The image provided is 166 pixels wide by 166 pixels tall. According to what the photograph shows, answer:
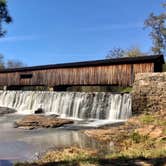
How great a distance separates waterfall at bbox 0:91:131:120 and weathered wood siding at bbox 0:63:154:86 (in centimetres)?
316

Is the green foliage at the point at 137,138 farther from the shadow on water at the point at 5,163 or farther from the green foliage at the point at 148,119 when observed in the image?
the shadow on water at the point at 5,163

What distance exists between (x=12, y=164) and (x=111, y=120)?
11498 mm

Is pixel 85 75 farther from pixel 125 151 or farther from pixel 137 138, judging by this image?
pixel 125 151

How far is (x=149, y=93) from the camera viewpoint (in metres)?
17.8

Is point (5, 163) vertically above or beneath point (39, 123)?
beneath

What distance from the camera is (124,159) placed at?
Answer: 706cm

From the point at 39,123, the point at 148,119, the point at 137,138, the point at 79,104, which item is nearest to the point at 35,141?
the point at 137,138

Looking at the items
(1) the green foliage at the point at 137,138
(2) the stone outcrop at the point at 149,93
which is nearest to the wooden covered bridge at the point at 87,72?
(2) the stone outcrop at the point at 149,93

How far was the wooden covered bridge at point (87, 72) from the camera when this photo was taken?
2334 cm

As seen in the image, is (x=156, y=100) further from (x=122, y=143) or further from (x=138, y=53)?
(x=138, y=53)

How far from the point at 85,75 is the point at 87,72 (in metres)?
0.33

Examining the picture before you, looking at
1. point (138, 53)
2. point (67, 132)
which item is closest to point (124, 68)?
point (67, 132)

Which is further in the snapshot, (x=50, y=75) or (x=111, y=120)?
(x=50, y=75)

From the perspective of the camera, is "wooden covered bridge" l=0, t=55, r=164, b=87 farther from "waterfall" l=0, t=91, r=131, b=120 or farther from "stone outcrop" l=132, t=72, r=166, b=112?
"stone outcrop" l=132, t=72, r=166, b=112
